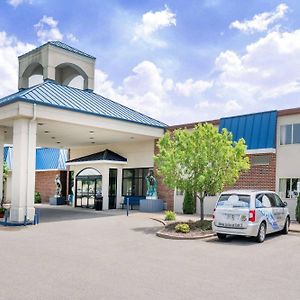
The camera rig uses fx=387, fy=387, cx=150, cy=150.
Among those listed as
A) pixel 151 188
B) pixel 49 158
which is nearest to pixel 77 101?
pixel 151 188

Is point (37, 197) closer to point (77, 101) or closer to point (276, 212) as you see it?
point (77, 101)

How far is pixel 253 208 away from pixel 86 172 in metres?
18.0

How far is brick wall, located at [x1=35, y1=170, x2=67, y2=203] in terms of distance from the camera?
119ft

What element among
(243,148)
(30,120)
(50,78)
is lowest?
(243,148)

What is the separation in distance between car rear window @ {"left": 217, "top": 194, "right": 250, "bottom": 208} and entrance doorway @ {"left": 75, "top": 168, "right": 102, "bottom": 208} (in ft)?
48.8

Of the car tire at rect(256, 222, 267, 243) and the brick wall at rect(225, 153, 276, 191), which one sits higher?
the brick wall at rect(225, 153, 276, 191)

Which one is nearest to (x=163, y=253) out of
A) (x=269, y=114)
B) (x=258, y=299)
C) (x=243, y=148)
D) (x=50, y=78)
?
(x=258, y=299)

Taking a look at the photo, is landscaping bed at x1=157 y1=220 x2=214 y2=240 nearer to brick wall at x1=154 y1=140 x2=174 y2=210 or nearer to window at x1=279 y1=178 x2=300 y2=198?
window at x1=279 y1=178 x2=300 y2=198

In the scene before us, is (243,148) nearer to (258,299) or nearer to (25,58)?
(258,299)

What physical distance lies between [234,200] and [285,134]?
8253mm

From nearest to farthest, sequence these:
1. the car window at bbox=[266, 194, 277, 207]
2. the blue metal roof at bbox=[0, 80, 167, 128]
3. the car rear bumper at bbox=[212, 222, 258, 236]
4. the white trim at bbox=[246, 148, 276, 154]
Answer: the car rear bumper at bbox=[212, 222, 258, 236]
the car window at bbox=[266, 194, 277, 207]
the blue metal roof at bbox=[0, 80, 167, 128]
the white trim at bbox=[246, 148, 276, 154]

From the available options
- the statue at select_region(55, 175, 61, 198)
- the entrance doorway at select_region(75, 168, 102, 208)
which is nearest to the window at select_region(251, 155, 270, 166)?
the entrance doorway at select_region(75, 168, 102, 208)

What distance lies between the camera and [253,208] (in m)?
12.9

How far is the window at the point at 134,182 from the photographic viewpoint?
28.0 m
